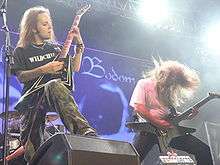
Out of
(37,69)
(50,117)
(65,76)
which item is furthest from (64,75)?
(50,117)

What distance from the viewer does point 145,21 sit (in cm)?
597

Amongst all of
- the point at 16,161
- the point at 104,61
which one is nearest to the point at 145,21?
the point at 104,61

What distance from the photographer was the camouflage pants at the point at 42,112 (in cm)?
308

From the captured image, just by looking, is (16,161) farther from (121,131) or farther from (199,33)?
(199,33)

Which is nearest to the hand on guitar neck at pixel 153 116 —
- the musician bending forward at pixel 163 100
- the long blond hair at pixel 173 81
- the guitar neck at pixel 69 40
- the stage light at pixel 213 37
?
the musician bending forward at pixel 163 100

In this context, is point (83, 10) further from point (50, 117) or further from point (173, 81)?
point (50, 117)

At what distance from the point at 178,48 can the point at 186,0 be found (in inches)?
29.1

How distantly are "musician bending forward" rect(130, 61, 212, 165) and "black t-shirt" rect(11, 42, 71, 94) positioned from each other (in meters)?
1.18

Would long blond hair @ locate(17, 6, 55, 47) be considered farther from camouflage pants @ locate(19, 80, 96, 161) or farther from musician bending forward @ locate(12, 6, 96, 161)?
camouflage pants @ locate(19, 80, 96, 161)

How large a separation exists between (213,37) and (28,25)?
334 cm

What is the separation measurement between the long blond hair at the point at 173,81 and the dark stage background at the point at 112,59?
0.19 m

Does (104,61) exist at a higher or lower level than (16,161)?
higher

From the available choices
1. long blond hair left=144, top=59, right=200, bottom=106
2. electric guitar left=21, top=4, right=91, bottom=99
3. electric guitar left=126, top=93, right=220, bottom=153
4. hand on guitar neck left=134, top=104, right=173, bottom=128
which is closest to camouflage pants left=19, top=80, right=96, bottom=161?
electric guitar left=21, top=4, right=91, bottom=99

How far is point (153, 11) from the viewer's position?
19.7 ft
